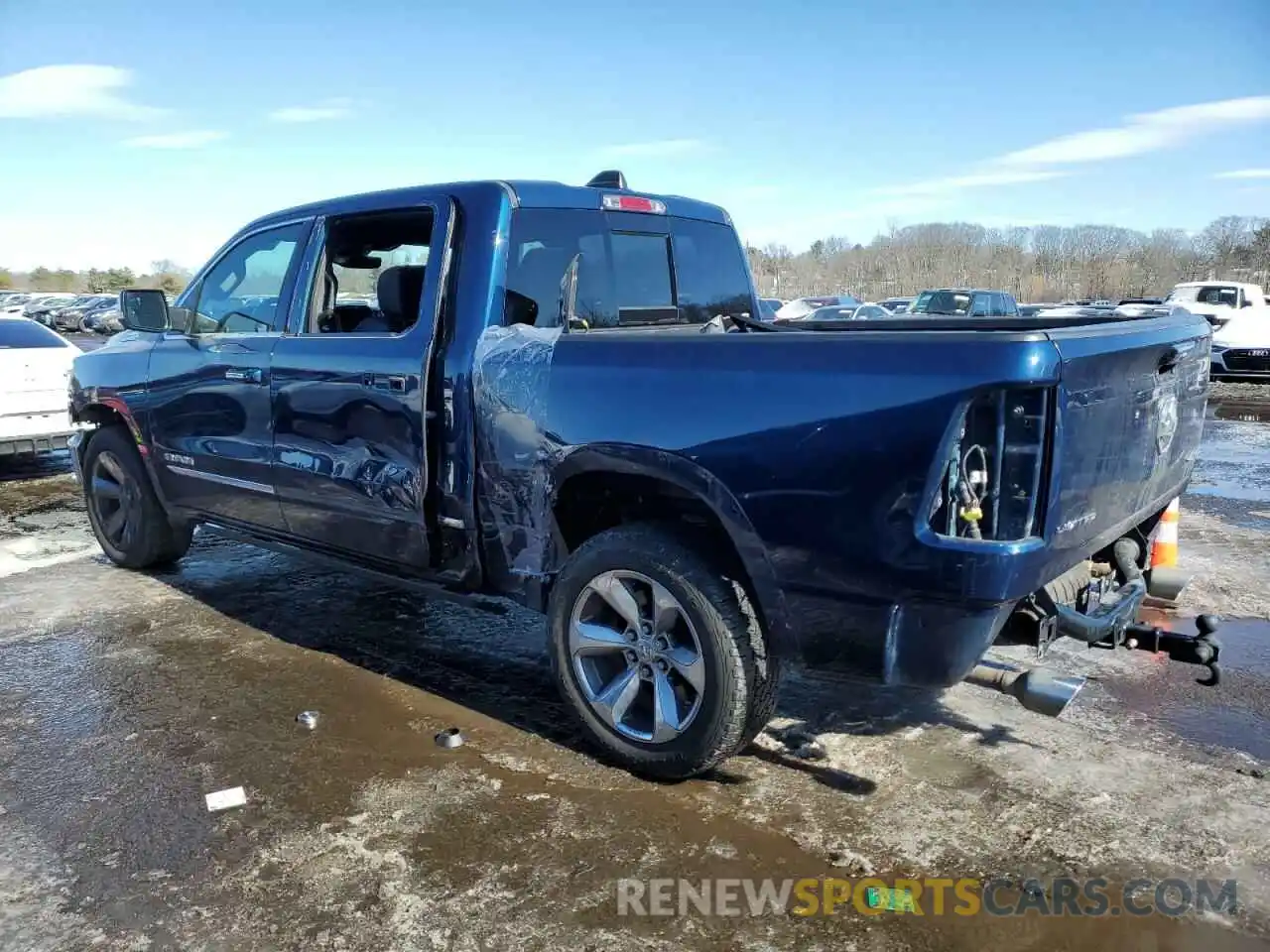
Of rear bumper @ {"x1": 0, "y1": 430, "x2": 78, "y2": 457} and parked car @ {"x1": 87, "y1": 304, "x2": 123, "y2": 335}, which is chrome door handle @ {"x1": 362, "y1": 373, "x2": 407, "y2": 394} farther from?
parked car @ {"x1": 87, "y1": 304, "x2": 123, "y2": 335}

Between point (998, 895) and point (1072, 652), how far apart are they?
7.22 feet

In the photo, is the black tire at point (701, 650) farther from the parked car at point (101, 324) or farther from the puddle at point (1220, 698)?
the parked car at point (101, 324)

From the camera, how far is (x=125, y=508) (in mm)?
6016

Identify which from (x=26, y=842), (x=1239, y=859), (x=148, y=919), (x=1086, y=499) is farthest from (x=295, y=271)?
(x=1239, y=859)

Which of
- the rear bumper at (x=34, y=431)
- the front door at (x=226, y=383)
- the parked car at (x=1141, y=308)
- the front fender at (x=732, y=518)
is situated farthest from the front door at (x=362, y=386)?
the rear bumper at (x=34, y=431)

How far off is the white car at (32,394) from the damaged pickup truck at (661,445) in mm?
4752

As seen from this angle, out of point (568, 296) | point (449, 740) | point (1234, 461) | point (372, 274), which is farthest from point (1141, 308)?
point (449, 740)

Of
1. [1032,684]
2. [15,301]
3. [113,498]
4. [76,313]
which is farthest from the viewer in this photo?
[15,301]

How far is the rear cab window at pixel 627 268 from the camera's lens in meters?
3.94

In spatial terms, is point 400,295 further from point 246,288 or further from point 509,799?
point 509,799

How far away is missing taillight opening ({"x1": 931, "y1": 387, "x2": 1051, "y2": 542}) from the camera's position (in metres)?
2.61

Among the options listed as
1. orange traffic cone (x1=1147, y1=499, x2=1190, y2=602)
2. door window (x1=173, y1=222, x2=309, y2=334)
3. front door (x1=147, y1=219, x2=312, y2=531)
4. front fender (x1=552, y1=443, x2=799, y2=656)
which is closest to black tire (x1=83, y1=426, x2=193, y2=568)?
front door (x1=147, y1=219, x2=312, y2=531)

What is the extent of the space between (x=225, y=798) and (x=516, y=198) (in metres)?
2.46

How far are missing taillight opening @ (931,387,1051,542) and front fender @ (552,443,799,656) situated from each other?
574 mm
